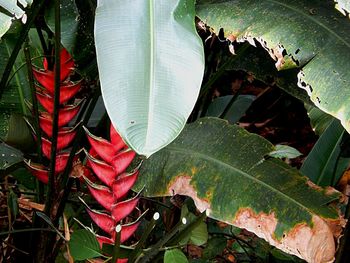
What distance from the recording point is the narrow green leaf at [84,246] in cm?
101

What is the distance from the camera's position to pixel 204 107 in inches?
69.2

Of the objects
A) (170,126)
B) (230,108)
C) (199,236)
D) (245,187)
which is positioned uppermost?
(170,126)

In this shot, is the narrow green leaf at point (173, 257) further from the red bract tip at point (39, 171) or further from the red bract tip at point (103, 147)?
the red bract tip at point (39, 171)

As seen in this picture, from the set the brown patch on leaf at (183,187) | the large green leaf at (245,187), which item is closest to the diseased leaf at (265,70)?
the large green leaf at (245,187)

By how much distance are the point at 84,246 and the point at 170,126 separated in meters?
0.32

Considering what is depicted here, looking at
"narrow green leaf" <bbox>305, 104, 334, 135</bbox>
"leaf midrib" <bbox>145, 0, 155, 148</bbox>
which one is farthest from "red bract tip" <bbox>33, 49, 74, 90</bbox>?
"narrow green leaf" <bbox>305, 104, 334, 135</bbox>

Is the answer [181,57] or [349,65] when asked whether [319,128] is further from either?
[181,57]

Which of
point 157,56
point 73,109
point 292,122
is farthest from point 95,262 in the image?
point 292,122

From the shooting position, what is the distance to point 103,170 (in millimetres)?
1040

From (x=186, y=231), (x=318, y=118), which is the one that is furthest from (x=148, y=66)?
(x=318, y=118)

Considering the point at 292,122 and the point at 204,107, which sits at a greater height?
the point at 204,107

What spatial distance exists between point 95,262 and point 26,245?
0.40 metres

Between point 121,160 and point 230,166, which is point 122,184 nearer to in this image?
point 121,160

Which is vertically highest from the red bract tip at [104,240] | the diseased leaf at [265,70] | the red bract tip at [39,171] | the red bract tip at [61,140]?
the diseased leaf at [265,70]
